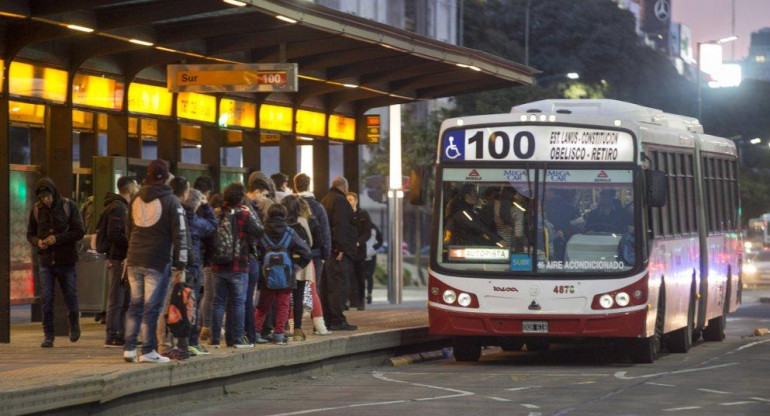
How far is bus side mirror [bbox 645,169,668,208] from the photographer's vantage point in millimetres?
18109

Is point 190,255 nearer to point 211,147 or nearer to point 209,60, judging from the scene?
point 209,60

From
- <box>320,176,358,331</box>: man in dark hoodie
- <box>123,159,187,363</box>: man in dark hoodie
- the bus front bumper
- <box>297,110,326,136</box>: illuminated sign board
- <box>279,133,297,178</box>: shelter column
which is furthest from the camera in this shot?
<box>297,110,326,136</box>: illuminated sign board

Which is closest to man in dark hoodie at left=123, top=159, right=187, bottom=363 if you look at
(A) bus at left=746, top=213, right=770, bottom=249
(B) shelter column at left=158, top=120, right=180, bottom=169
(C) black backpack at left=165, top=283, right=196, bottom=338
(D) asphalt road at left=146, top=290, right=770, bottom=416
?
(C) black backpack at left=165, top=283, right=196, bottom=338

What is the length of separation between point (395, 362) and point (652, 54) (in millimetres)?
81775

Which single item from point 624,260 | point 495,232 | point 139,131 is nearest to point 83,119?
point 139,131

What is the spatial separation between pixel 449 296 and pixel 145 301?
4.95 m

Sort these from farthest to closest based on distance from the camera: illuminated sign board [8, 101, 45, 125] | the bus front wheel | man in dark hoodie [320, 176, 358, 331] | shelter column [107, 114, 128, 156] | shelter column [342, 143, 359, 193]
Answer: shelter column [342, 143, 359, 193] → shelter column [107, 114, 128, 156] → illuminated sign board [8, 101, 45, 125] → man in dark hoodie [320, 176, 358, 331] → the bus front wheel

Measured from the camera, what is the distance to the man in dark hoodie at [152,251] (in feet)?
46.0

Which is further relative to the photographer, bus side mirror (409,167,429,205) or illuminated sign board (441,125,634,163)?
illuminated sign board (441,125,634,163)

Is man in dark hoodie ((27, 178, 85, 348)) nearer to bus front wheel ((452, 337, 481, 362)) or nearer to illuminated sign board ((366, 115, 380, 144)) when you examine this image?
bus front wheel ((452, 337, 481, 362))

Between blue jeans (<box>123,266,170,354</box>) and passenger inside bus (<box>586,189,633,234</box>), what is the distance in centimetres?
561

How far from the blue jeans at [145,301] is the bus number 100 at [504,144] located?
5.41 metres

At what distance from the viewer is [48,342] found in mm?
16516

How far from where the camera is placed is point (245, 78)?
19.2m
